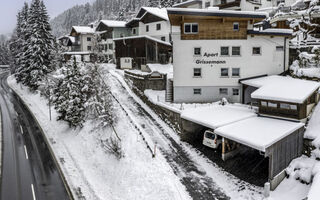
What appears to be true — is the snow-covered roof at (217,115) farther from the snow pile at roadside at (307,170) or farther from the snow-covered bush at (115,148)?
the snow-covered bush at (115,148)

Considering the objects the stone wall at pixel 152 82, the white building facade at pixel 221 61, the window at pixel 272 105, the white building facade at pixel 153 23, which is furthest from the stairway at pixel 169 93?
the white building facade at pixel 153 23

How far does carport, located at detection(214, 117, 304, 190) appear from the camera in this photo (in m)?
19.2

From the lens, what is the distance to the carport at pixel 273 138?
19250 mm

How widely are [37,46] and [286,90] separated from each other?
163ft

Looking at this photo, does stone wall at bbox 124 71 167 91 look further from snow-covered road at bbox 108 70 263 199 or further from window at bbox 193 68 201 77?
window at bbox 193 68 201 77

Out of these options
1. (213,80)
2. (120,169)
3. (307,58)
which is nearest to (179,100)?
(213,80)

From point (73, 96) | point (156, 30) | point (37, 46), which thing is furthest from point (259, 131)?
point (37, 46)

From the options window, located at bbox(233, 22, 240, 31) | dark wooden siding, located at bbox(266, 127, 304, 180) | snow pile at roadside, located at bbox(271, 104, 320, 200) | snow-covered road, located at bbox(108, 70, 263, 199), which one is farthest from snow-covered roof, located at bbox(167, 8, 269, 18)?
dark wooden siding, located at bbox(266, 127, 304, 180)

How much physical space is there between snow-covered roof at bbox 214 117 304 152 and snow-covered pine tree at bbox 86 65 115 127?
562 inches

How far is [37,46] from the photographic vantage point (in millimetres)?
56125

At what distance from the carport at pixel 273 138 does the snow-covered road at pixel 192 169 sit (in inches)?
94.5

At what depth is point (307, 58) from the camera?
107 feet

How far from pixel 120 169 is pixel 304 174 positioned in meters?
15.0

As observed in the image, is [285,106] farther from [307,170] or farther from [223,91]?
[223,91]
